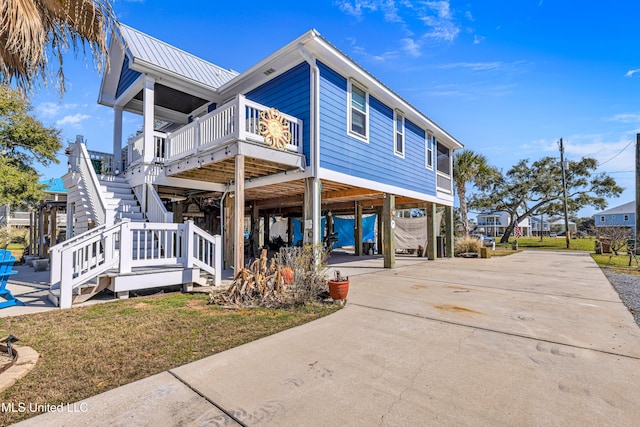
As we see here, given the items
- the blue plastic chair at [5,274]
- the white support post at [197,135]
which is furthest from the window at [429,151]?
the blue plastic chair at [5,274]

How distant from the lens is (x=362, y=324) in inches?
168

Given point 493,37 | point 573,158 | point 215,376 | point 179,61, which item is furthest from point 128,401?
point 573,158

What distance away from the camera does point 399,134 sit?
1117cm

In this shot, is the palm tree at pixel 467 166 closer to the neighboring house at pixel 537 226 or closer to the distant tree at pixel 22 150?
the distant tree at pixel 22 150

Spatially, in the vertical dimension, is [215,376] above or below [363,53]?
below

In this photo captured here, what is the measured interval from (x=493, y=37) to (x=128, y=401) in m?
12.2

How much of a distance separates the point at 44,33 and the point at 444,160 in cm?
1571

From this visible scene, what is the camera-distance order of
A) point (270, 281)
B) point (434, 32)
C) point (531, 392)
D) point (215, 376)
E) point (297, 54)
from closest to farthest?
point (531, 392) → point (215, 376) → point (270, 281) → point (297, 54) → point (434, 32)

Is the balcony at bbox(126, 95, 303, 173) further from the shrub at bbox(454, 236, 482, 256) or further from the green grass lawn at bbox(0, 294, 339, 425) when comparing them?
the shrub at bbox(454, 236, 482, 256)

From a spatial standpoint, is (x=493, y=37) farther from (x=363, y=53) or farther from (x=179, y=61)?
(x=179, y=61)

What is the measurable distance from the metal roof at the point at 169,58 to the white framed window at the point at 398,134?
250 inches

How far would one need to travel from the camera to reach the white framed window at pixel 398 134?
10812 millimetres

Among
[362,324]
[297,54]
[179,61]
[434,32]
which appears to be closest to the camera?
[362,324]

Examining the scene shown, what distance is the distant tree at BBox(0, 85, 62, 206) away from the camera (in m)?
15.1
